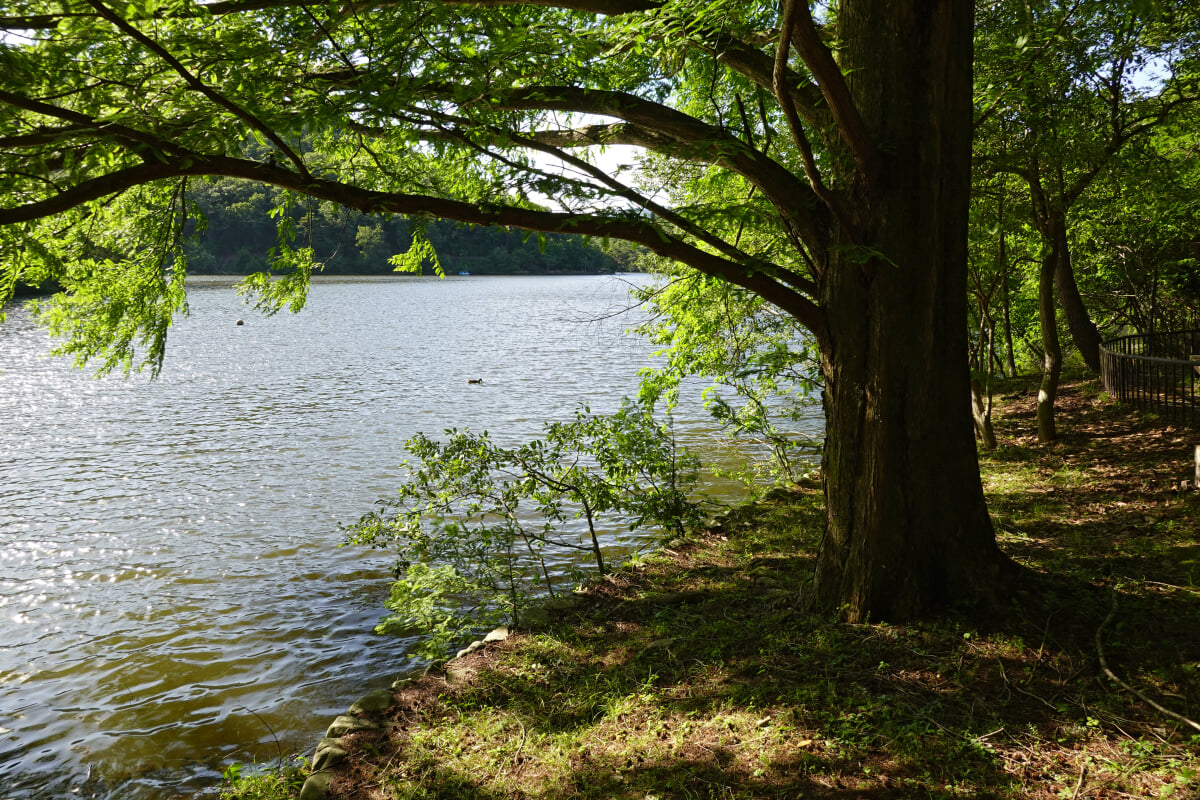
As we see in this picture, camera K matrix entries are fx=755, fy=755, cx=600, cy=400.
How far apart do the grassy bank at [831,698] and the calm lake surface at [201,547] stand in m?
1.97

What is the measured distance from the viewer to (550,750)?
401cm

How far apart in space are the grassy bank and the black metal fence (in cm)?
414

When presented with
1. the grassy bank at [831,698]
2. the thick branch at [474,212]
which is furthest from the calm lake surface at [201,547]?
the thick branch at [474,212]

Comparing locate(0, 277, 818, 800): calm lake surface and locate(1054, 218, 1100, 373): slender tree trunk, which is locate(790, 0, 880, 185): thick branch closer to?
locate(0, 277, 818, 800): calm lake surface

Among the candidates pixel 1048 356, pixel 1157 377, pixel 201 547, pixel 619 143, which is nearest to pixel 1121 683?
pixel 619 143

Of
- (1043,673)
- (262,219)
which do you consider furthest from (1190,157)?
(262,219)

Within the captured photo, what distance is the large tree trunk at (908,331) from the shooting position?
4.43 meters

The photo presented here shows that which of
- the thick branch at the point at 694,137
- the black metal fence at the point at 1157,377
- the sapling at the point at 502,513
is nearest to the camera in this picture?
the thick branch at the point at 694,137

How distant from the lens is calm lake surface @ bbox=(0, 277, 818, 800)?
6062 millimetres

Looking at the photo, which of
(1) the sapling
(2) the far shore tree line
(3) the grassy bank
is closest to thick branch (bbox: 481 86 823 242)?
(2) the far shore tree line

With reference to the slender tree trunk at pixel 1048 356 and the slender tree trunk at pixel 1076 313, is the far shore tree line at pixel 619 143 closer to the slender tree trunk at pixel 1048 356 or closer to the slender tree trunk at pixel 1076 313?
the slender tree trunk at pixel 1048 356

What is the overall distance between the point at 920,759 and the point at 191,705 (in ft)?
19.2

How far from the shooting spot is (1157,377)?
1070cm

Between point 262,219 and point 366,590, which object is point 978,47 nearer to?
point 366,590
